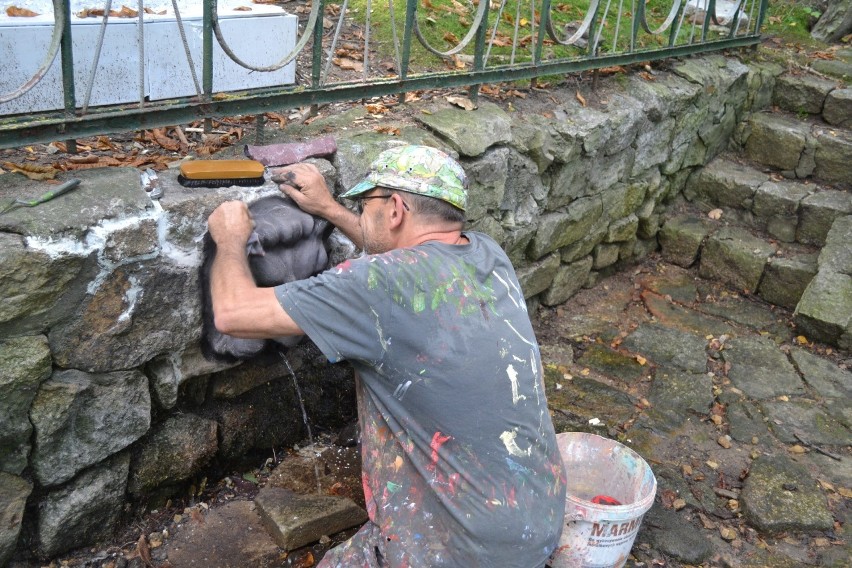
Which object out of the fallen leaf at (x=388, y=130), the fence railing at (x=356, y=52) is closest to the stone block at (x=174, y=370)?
the fence railing at (x=356, y=52)

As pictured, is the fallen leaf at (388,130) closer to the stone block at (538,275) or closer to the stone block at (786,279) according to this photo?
the stone block at (538,275)

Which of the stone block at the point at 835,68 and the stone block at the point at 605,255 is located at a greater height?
the stone block at the point at 835,68

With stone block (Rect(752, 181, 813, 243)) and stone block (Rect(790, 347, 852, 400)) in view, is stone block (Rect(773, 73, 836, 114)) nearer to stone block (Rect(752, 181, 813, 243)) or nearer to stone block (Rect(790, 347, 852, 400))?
stone block (Rect(752, 181, 813, 243))

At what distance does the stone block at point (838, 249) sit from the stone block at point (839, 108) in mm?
1056

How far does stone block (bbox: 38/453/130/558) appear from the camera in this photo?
8.53 ft

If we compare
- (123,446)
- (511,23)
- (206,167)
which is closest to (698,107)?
(511,23)

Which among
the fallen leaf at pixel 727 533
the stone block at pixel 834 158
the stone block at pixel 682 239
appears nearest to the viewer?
the fallen leaf at pixel 727 533

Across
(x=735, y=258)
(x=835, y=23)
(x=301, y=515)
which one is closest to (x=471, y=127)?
(x=301, y=515)

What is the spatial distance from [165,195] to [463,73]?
1.75 metres

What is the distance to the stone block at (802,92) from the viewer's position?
6301mm

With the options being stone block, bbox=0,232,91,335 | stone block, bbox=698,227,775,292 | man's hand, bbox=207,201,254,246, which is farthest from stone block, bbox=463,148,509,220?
stone block, bbox=698,227,775,292

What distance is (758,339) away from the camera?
16.5 ft

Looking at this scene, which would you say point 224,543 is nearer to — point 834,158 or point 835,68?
point 834,158

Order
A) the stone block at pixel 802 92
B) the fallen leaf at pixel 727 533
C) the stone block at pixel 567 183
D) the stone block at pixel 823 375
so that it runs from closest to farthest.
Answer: the fallen leaf at pixel 727 533, the stone block at pixel 567 183, the stone block at pixel 823 375, the stone block at pixel 802 92
